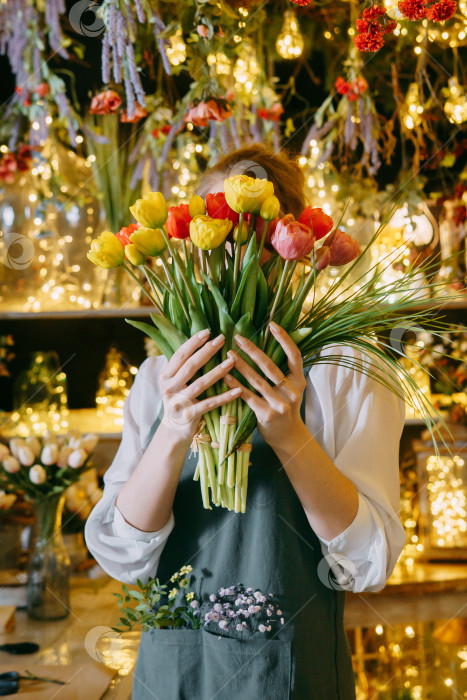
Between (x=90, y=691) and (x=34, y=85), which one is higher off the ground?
(x=34, y=85)

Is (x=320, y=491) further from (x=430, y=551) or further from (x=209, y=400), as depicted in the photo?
(x=430, y=551)

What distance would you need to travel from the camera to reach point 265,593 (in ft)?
3.18

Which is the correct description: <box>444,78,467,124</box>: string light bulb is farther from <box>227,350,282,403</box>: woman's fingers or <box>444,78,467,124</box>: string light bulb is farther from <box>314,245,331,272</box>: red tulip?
<box>227,350,282,403</box>: woman's fingers

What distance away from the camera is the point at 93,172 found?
6.48 feet

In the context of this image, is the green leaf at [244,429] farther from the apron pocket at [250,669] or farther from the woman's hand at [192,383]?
the apron pocket at [250,669]

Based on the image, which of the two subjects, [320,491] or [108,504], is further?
[108,504]

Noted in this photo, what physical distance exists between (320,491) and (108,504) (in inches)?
14.1

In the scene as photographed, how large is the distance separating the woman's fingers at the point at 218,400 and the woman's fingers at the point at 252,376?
0.7 inches

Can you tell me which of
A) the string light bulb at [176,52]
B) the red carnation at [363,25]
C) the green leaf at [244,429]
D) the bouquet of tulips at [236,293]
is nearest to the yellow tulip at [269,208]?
the bouquet of tulips at [236,293]

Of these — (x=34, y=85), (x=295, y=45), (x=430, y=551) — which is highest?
(x=295, y=45)

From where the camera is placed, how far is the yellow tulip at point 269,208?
2.57 feet

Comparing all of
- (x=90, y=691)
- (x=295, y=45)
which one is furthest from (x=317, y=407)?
(x=295, y=45)

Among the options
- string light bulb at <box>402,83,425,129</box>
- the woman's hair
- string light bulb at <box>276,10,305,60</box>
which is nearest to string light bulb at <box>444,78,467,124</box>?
string light bulb at <box>402,83,425,129</box>

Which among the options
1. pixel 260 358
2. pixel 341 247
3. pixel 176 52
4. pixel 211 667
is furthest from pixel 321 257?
pixel 176 52
